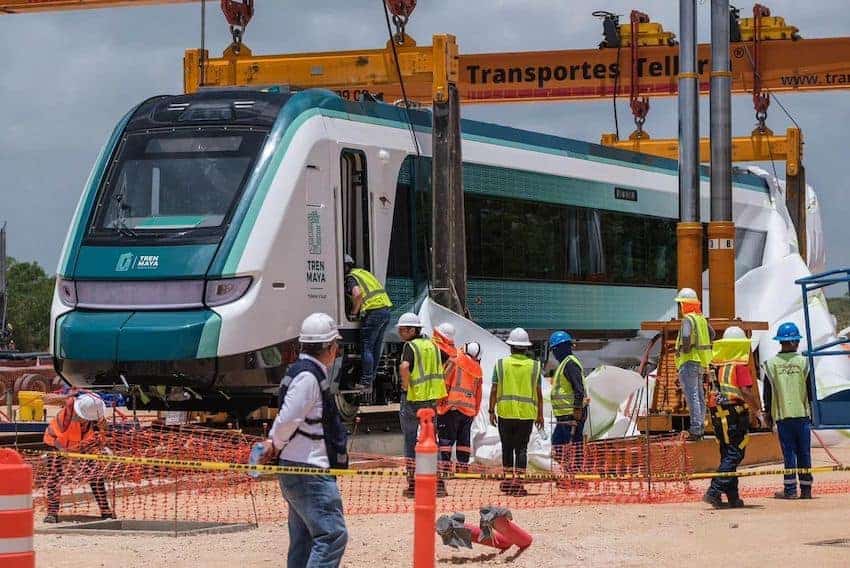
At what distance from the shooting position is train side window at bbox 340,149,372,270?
60.1 ft

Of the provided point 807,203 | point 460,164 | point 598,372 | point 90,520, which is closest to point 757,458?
point 598,372

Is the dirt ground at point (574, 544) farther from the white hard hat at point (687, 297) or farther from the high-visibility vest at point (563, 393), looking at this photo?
the white hard hat at point (687, 297)

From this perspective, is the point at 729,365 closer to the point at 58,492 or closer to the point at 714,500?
the point at 714,500

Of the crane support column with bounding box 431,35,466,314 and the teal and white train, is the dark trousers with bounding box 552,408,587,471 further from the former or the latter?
the crane support column with bounding box 431,35,466,314

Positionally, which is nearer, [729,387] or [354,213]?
[729,387]

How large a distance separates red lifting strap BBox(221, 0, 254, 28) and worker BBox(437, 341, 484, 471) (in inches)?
356

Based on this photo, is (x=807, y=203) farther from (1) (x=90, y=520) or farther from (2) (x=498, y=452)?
(1) (x=90, y=520)

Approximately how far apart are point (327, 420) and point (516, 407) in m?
7.42

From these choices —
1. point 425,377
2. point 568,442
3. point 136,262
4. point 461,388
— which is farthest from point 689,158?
point 136,262

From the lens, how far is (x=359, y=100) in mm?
19188

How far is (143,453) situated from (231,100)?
12.7ft

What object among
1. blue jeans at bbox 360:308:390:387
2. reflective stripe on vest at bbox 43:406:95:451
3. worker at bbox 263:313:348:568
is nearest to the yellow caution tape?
worker at bbox 263:313:348:568

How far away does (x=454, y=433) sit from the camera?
17.0 metres

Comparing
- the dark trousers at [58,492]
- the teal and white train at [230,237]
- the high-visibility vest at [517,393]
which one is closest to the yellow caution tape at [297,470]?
the dark trousers at [58,492]
